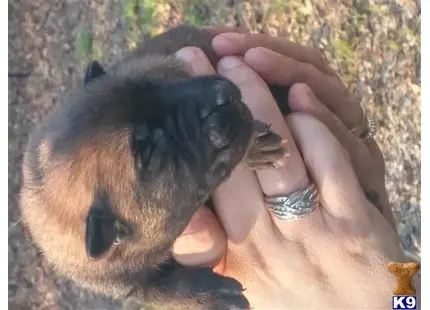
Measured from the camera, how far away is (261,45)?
1.07 m

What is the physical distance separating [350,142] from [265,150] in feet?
0.65

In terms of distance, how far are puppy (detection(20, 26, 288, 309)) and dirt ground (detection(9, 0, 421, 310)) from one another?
141 mm

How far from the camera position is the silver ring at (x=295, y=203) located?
37.0 inches

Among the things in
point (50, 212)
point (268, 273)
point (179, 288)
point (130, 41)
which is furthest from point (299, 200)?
point (130, 41)

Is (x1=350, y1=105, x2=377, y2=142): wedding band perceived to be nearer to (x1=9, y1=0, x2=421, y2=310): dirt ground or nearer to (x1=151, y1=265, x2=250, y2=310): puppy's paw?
(x1=9, y1=0, x2=421, y2=310): dirt ground

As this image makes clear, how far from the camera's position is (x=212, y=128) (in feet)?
2.63

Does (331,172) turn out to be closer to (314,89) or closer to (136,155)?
(314,89)

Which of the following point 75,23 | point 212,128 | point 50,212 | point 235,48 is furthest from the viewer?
point 75,23

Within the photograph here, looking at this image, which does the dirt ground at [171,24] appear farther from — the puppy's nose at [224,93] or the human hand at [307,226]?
the puppy's nose at [224,93]

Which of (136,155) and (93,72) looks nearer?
(136,155)

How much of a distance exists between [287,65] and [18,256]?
0.63m

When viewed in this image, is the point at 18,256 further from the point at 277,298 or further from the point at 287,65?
the point at 287,65

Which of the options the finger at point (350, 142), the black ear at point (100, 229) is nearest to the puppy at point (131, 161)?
the black ear at point (100, 229)

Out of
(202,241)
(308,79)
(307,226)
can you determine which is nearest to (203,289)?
(202,241)
